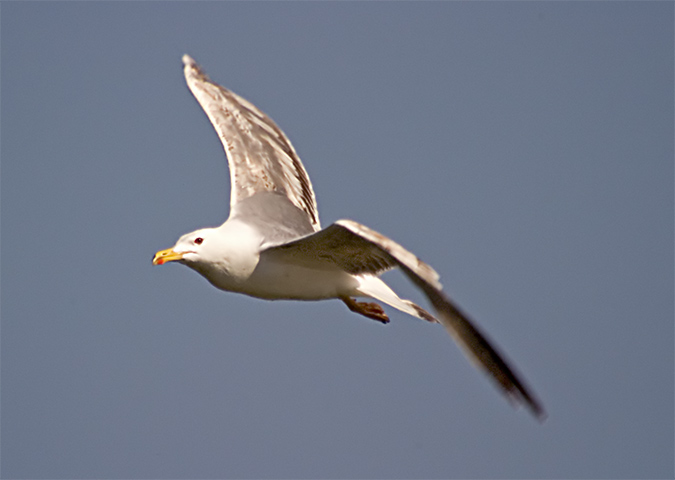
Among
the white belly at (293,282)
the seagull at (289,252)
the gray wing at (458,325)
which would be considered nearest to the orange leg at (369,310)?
the seagull at (289,252)

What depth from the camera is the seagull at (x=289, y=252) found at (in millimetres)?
6648

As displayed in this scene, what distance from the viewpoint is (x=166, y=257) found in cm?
828

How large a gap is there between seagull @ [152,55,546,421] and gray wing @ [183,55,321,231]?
0.04ft

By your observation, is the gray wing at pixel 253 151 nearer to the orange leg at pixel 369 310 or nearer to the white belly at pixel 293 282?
the orange leg at pixel 369 310

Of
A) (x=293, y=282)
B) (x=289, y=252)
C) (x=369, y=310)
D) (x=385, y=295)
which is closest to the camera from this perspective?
(x=289, y=252)

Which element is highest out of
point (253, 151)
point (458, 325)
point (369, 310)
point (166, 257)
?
point (253, 151)

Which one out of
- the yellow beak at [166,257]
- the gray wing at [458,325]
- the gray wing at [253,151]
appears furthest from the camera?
the gray wing at [253,151]

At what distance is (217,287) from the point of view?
845 cm

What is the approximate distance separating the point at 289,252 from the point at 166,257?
938 millimetres

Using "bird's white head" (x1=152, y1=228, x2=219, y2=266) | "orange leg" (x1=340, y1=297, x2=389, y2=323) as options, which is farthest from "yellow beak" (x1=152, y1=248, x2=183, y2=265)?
"orange leg" (x1=340, y1=297, x2=389, y2=323)

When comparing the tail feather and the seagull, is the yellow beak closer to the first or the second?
the seagull

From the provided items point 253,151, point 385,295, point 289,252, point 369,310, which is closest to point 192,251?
point 289,252

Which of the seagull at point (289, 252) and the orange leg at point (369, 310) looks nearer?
the seagull at point (289, 252)

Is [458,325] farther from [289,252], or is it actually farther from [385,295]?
[385,295]
